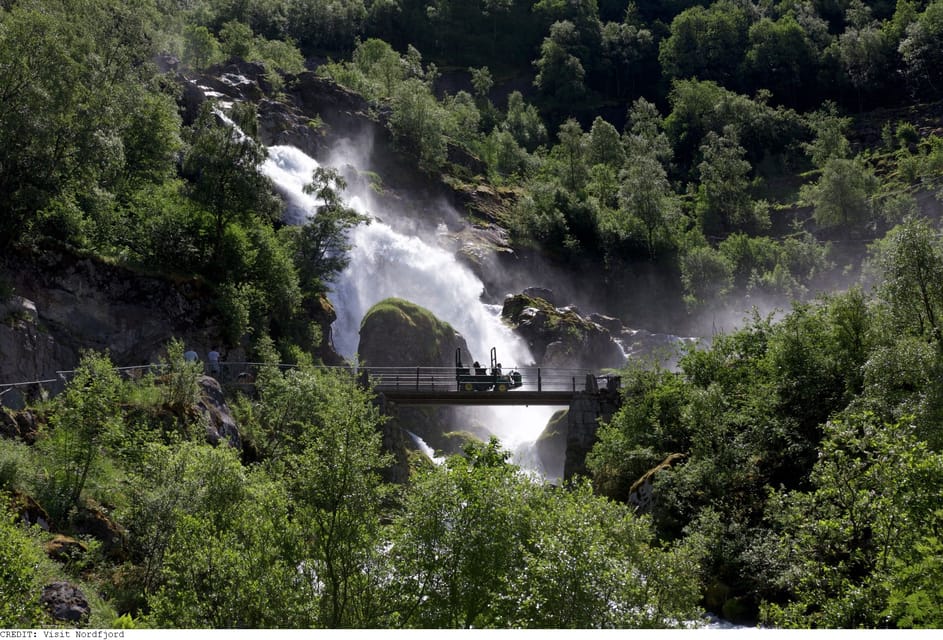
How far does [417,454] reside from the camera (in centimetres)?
3353

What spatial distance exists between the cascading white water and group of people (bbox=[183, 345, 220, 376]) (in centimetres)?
1572

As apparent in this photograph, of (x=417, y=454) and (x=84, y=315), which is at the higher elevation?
(x=84, y=315)

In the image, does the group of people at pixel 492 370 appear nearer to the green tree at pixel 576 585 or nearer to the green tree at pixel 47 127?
the green tree at pixel 47 127

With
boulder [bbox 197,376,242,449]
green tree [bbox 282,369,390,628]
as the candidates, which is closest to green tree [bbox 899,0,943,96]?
boulder [bbox 197,376,242,449]

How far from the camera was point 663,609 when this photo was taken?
1905cm

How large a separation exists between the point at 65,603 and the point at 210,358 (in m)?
22.8

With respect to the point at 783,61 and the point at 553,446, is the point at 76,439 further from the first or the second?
the point at 783,61

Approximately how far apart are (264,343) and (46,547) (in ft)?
74.3

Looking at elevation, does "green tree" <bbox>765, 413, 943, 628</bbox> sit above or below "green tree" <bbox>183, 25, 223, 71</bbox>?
below

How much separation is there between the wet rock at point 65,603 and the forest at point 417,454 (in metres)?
0.27

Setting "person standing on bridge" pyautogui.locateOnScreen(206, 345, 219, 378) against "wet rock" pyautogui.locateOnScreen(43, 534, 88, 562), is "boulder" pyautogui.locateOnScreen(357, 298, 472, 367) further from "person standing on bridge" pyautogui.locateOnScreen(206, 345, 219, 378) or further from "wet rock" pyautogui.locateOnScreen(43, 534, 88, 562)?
"wet rock" pyautogui.locateOnScreen(43, 534, 88, 562)

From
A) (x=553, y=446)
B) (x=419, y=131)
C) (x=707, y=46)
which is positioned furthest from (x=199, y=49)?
(x=707, y=46)

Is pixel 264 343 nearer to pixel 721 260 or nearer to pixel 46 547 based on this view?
pixel 46 547

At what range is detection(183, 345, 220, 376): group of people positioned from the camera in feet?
119
